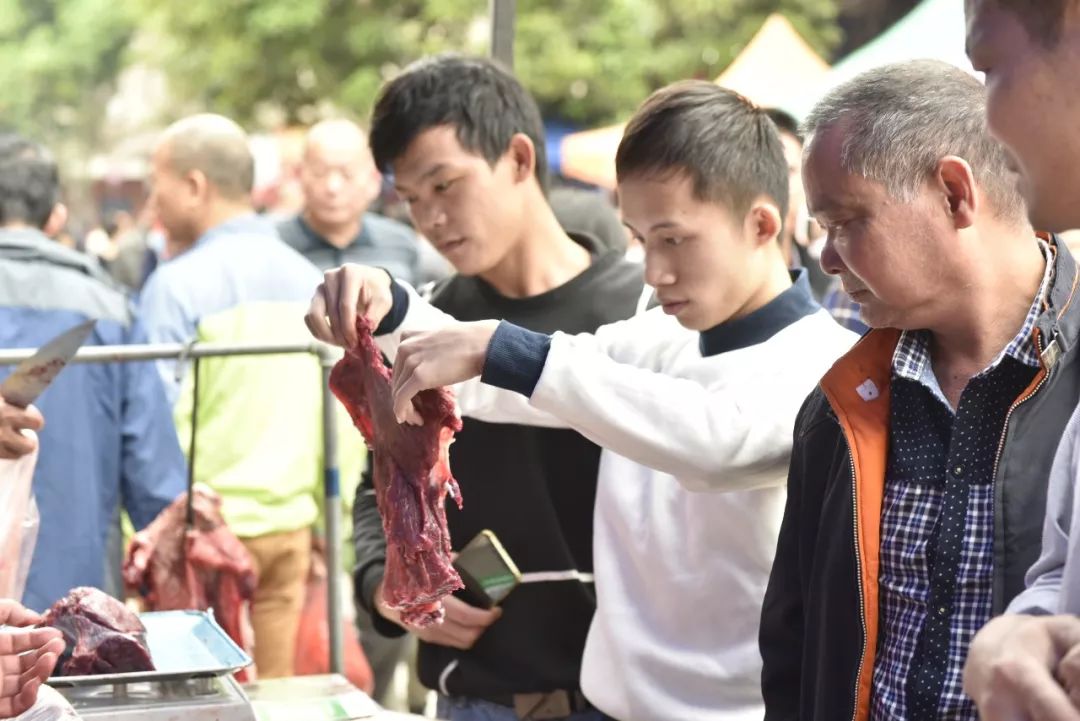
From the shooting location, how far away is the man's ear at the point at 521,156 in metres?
3.54

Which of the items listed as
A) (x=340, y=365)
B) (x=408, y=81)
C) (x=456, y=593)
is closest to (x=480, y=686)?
(x=456, y=593)

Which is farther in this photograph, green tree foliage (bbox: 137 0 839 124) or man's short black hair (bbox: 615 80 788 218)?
green tree foliage (bbox: 137 0 839 124)

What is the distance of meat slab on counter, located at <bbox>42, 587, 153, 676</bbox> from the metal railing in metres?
1.23

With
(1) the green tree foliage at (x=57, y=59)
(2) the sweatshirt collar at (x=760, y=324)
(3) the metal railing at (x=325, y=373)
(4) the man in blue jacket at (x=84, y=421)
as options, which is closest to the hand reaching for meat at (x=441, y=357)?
(2) the sweatshirt collar at (x=760, y=324)

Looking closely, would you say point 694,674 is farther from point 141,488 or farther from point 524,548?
point 141,488

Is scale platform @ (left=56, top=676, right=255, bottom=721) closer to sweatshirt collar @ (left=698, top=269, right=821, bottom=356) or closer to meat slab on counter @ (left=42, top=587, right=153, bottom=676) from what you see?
meat slab on counter @ (left=42, top=587, right=153, bottom=676)

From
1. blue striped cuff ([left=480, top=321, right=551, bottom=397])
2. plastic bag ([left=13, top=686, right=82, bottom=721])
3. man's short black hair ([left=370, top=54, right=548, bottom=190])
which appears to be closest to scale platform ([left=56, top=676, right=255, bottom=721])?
plastic bag ([left=13, top=686, right=82, bottom=721])

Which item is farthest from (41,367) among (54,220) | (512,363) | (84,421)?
(54,220)

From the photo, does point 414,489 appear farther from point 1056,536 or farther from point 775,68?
point 775,68

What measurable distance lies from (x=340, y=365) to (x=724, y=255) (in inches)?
30.1

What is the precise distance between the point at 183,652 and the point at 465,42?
21063mm

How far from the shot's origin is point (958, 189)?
89.7 inches

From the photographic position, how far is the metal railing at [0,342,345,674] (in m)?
4.11

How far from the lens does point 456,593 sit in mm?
3301
